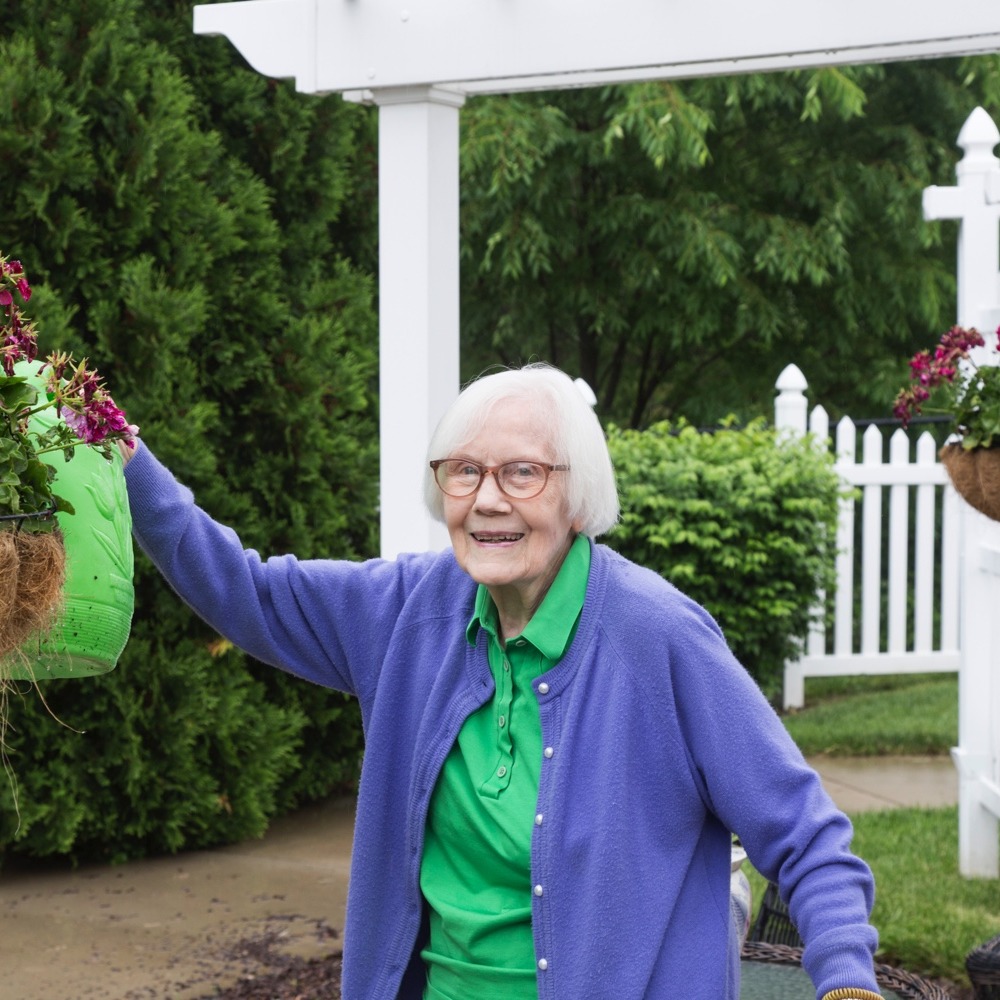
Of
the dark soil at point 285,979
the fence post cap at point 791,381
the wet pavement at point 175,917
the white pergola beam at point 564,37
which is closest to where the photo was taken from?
the white pergola beam at point 564,37

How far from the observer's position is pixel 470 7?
3363 mm

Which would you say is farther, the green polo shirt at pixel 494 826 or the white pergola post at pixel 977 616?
the white pergola post at pixel 977 616

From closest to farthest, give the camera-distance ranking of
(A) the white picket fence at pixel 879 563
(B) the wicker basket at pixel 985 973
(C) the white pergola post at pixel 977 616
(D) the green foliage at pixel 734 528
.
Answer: (B) the wicker basket at pixel 985 973 → (C) the white pergola post at pixel 977 616 → (D) the green foliage at pixel 734 528 → (A) the white picket fence at pixel 879 563

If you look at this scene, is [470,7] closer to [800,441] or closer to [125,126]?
[125,126]

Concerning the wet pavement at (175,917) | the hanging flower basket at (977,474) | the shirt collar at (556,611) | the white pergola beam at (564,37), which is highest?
the white pergola beam at (564,37)

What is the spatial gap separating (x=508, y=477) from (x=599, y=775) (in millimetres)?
435

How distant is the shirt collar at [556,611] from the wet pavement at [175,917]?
242cm

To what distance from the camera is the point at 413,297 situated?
3.59 m

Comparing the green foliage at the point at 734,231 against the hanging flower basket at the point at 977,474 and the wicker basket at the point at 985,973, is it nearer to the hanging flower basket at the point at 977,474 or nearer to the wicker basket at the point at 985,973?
the hanging flower basket at the point at 977,474

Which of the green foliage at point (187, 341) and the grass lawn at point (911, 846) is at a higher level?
the green foliage at point (187, 341)

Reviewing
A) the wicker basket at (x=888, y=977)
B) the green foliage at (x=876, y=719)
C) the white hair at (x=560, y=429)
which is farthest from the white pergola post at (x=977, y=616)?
the white hair at (x=560, y=429)

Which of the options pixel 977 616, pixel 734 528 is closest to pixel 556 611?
pixel 977 616

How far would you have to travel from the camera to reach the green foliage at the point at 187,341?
16.5 ft

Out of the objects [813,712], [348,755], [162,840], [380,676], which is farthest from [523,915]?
[813,712]
